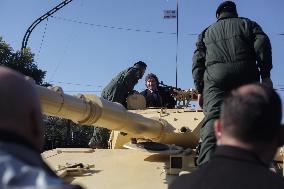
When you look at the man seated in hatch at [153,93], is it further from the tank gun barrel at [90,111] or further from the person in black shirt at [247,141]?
the person in black shirt at [247,141]

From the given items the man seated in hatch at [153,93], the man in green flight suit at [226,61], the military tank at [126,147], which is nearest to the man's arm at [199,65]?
the man in green flight suit at [226,61]

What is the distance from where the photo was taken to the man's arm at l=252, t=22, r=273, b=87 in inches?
181

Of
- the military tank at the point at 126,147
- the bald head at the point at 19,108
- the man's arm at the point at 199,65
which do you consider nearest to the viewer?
the bald head at the point at 19,108

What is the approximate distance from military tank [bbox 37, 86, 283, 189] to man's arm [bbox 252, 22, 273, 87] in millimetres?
1296

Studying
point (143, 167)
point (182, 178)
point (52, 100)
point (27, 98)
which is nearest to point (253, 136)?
point (182, 178)

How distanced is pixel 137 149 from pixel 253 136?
4.17 meters

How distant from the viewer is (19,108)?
4.23ft

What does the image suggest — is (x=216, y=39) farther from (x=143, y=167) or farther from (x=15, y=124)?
(x=15, y=124)

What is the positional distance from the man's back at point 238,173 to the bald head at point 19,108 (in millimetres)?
865

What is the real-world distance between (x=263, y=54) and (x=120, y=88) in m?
5.04

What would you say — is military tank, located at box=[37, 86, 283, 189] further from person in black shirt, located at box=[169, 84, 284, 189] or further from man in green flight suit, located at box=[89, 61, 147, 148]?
person in black shirt, located at box=[169, 84, 284, 189]

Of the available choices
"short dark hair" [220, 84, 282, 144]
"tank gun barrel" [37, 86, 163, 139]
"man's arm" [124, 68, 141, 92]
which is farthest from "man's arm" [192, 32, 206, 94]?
"man's arm" [124, 68, 141, 92]

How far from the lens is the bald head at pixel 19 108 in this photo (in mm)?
1280

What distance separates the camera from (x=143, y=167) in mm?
5746
